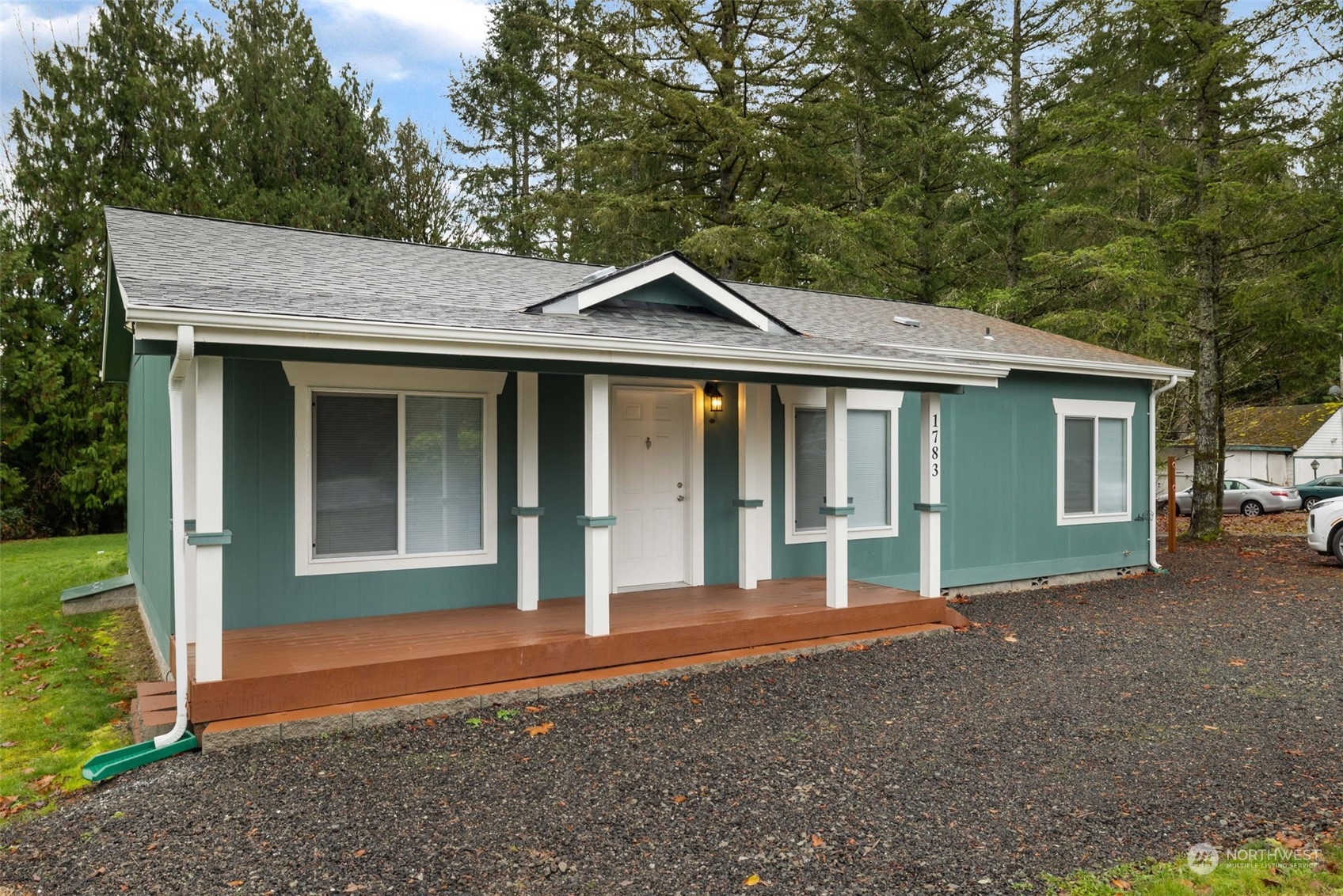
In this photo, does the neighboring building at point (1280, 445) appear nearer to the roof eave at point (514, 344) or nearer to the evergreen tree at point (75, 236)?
the roof eave at point (514, 344)

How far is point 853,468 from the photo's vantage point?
8594 millimetres

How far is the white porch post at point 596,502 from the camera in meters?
5.80

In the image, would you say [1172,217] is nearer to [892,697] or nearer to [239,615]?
[892,697]

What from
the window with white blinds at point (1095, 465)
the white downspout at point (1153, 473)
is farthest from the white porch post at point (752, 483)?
the white downspout at point (1153, 473)

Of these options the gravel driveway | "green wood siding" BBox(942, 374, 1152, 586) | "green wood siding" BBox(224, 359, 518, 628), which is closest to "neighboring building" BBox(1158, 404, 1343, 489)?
"green wood siding" BBox(942, 374, 1152, 586)

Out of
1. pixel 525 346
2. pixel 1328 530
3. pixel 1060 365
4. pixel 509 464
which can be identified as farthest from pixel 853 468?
pixel 1328 530

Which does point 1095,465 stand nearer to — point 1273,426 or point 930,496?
point 930,496

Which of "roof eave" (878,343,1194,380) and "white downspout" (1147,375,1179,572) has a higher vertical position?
"roof eave" (878,343,1194,380)

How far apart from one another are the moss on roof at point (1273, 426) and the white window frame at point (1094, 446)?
21006 millimetres

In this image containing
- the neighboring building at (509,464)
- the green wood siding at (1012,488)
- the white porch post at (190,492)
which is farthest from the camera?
the green wood siding at (1012,488)

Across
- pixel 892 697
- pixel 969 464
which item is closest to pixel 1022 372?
pixel 969 464

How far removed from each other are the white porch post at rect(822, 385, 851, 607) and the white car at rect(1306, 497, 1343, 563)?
28.6ft

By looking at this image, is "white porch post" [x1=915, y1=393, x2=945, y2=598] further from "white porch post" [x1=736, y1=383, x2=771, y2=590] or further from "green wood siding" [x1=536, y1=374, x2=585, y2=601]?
"green wood siding" [x1=536, y1=374, x2=585, y2=601]

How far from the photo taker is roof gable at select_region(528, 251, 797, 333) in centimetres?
697
